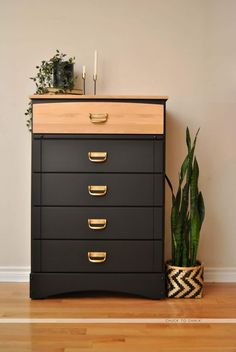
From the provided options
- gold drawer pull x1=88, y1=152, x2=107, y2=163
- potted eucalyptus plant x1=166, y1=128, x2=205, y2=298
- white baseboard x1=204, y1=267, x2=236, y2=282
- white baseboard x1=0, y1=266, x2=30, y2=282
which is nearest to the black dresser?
gold drawer pull x1=88, y1=152, x2=107, y2=163

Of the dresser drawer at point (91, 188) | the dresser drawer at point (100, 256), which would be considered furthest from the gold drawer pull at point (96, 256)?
the dresser drawer at point (91, 188)

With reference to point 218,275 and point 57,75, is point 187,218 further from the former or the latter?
point 57,75

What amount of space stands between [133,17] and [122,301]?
177 cm

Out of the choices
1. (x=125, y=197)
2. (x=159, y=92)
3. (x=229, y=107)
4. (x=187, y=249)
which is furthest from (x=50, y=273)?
(x=229, y=107)

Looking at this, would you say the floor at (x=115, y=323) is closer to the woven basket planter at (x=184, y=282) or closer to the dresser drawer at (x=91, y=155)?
the woven basket planter at (x=184, y=282)

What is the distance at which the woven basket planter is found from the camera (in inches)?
106

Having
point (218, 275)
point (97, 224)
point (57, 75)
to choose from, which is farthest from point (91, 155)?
point (218, 275)

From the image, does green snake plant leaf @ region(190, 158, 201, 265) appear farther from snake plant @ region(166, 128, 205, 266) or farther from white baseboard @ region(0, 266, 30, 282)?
white baseboard @ region(0, 266, 30, 282)

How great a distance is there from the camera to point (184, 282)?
2.70 m

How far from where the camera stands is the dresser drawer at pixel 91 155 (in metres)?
2.65

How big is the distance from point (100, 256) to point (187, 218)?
0.57 m

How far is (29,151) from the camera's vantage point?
3090 mm

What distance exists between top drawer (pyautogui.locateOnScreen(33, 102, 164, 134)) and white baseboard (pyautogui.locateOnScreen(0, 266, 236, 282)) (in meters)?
0.99

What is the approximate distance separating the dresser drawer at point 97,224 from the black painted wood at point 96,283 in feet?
0.70
